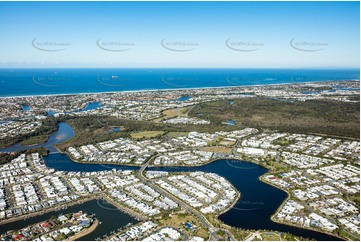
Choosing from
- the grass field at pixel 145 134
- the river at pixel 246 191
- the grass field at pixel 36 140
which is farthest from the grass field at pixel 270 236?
the grass field at pixel 36 140

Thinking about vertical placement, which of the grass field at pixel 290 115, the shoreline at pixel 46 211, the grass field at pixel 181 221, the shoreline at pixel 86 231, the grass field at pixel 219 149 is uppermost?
the grass field at pixel 290 115

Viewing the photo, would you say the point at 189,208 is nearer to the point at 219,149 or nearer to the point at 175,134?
the point at 219,149

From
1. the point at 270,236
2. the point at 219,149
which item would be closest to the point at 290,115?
the point at 219,149

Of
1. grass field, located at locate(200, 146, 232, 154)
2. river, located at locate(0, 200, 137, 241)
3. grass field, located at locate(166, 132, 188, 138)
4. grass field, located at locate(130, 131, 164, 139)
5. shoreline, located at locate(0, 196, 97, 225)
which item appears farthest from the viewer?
grass field, located at locate(166, 132, 188, 138)

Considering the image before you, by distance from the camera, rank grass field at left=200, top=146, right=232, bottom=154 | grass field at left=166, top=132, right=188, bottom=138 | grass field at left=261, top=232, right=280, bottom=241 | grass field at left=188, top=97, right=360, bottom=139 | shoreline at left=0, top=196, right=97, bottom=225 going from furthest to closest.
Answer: grass field at left=188, top=97, right=360, bottom=139, grass field at left=166, top=132, right=188, bottom=138, grass field at left=200, top=146, right=232, bottom=154, shoreline at left=0, top=196, right=97, bottom=225, grass field at left=261, top=232, right=280, bottom=241

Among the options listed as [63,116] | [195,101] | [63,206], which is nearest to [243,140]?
[63,206]

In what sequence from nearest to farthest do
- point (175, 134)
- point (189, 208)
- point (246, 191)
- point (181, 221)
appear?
point (181, 221)
point (189, 208)
point (246, 191)
point (175, 134)

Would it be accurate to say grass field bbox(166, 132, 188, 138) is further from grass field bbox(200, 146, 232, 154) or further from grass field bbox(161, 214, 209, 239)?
grass field bbox(161, 214, 209, 239)

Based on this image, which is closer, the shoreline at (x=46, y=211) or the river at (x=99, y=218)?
the river at (x=99, y=218)

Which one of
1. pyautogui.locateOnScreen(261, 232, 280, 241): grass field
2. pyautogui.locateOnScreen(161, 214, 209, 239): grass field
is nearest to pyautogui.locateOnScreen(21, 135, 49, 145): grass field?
pyautogui.locateOnScreen(161, 214, 209, 239): grass field

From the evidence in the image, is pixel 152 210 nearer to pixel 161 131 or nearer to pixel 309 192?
pixel 309 192

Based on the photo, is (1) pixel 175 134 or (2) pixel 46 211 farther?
(1) pixel 175 134

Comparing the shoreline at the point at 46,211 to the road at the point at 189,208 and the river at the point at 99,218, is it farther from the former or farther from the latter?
the road at the point at 189,208
